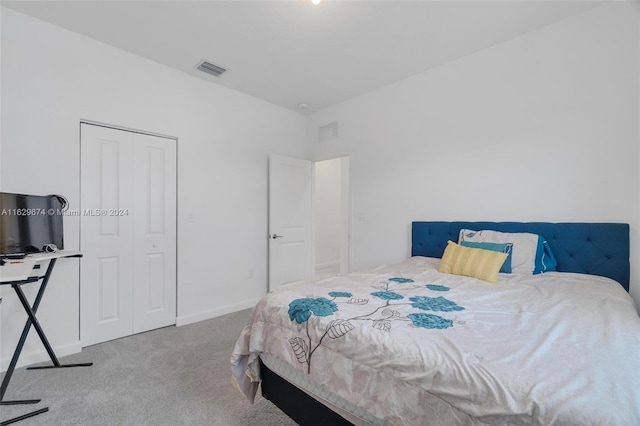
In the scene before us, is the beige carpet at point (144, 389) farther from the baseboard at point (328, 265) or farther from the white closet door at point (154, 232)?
the baseboard at point (328, 265)

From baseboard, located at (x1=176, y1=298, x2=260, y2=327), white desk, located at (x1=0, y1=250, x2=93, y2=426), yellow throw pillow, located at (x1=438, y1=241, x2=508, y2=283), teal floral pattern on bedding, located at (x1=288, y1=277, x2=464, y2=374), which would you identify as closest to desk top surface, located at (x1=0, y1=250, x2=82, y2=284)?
white desk, located at (x1=0, y1=250, x2=93, y2=426)

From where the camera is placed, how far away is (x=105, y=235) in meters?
2.66

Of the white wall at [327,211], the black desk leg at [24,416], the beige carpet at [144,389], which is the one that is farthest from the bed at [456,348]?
the white wall at [327,211]

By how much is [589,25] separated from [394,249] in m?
2.52

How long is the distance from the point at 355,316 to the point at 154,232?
2522 mm

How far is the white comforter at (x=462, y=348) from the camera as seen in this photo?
80 cm

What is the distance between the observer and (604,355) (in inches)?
37.5

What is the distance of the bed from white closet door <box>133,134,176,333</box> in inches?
72.6

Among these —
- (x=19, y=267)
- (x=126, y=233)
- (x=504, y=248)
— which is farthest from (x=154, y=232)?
(x=504, y=248)

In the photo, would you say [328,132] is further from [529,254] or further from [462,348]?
[462,348]

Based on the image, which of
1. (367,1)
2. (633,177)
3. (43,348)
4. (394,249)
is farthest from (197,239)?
(633,177)

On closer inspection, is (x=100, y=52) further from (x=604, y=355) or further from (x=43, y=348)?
(x=604, y=355)

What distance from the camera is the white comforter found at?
0.80m

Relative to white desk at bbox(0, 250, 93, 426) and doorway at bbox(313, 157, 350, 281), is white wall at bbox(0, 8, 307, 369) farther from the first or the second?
doorway at bbox(313, 157, 350, 281)
